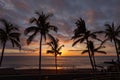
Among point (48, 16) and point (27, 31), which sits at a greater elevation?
point (48, 16)

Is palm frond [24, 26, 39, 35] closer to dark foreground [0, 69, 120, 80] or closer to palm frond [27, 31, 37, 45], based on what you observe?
palm frond [27, 31, 37, 45]

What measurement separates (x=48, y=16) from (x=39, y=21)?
1.47 m

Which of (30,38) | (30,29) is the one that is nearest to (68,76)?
(30,38)

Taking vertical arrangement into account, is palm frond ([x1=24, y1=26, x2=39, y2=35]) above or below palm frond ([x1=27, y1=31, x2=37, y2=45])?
above

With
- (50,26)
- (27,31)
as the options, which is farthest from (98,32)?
(27,31)

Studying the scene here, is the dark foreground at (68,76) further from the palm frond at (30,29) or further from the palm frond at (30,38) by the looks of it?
the palm frond at (30,29)

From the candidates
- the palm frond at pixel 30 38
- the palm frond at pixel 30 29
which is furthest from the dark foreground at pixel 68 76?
the palm frond at pixel 30 29

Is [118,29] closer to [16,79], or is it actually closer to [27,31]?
[27,31]

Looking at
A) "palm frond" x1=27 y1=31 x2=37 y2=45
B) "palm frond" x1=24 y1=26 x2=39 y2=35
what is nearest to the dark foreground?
"palm frond" x1=27 y1=31 x2=37 y2=45

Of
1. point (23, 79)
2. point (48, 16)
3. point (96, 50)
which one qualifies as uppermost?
point (48, 16)

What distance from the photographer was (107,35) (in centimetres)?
3297

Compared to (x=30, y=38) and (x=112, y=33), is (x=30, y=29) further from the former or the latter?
(x=112, y=33)

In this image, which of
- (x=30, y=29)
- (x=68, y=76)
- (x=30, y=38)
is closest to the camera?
(x=68, y=76)

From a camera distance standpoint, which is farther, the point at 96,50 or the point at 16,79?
the point at 96,50
